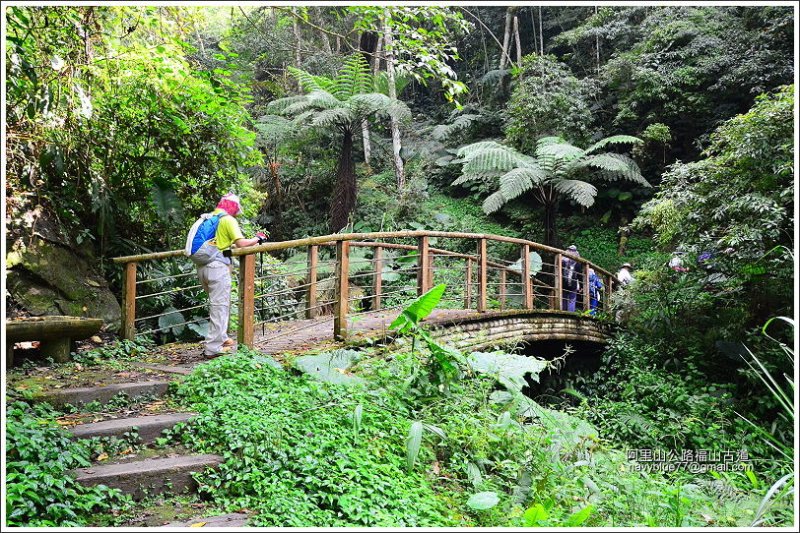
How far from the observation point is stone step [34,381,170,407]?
3.71m

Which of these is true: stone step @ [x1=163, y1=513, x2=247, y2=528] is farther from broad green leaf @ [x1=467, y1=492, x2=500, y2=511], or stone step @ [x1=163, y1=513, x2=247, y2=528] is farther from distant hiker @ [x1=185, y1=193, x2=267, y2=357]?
distant hiker @ [x1=185, y1=193, x2=267, y2=357]

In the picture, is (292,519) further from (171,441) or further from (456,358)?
(456,358)

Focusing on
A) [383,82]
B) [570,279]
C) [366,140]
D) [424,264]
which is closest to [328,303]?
[424,264]

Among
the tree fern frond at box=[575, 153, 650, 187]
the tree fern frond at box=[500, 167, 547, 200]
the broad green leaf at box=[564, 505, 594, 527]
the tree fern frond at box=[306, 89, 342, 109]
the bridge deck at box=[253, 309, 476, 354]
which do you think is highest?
the tree fern frond at box=[306, 89, 342, 109]

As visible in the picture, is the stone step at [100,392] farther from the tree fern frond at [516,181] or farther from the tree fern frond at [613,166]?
the tree fern frond at [613,166]

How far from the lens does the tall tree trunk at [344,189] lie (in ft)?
42.9

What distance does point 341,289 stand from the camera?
513 cm

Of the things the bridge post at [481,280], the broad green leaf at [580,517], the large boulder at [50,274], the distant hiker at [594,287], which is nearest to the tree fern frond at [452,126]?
the distant hiker at [594,287]

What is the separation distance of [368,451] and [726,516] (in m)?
2.29

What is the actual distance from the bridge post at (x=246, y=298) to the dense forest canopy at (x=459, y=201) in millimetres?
425

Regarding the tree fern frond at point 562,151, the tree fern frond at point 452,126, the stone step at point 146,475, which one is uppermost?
the tree fern frond at point 452,126

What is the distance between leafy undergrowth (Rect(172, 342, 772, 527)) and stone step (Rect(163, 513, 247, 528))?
0.08 meters

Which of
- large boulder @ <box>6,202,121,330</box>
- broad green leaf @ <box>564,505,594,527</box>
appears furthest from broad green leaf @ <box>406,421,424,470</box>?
large boulder @ <box>6,202,121,330</box>

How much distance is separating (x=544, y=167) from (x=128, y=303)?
29.3ft
